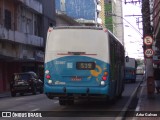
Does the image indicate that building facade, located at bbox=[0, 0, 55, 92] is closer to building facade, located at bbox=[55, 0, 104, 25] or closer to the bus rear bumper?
the bus rear bumper

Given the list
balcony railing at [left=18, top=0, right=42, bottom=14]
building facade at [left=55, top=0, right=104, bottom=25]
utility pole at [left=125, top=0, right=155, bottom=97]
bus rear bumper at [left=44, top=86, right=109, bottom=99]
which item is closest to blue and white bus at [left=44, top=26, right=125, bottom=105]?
bus rear bumper at [left=44, top=86, right=109, bottom=99]

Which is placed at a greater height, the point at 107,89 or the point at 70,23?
the point at 70,23

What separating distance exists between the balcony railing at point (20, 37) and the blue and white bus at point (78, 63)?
2524cm

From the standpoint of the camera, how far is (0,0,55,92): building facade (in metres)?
46.8

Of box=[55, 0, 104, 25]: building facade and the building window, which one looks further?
box=[55, 0, 104, 25]: building facade

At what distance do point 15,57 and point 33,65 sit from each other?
12.6 m

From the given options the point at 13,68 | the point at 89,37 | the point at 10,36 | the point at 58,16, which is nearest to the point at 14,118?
the point at 89,37

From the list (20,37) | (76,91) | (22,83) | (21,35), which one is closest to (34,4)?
(21,35)

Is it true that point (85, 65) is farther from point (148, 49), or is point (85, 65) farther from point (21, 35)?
point (21, 35)

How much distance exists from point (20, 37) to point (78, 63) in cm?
3223

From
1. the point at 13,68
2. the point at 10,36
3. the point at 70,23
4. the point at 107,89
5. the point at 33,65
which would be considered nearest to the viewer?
the point at 107,89

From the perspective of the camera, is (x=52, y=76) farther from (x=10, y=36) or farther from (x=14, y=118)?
(x=10, y=36)

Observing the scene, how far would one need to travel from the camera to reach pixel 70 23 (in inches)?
3268

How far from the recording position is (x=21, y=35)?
50062mm
